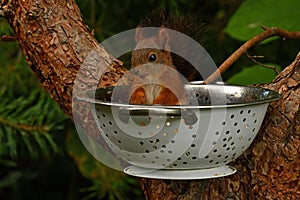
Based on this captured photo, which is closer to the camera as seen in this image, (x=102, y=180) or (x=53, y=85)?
(x=53, y=85)

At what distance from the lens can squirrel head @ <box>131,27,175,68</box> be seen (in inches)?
32.4

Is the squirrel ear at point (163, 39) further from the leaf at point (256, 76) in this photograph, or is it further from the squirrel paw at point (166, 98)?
the leaf at point (256, 76)

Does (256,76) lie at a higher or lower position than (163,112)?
lower

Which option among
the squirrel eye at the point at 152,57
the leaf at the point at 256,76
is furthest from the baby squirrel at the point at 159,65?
the leaf at the point at 256,76

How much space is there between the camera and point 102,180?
1.64 metres

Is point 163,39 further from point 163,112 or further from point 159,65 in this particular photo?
point 163,112

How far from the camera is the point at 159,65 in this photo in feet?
2.68

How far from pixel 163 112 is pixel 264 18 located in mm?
541

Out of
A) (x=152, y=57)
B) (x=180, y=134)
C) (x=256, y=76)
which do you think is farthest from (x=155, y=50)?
(x=256, y=76)

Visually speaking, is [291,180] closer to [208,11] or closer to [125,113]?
[125,113]

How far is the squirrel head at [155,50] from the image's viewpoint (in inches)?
32.4

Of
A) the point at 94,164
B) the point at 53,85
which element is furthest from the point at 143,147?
the point at 94,164

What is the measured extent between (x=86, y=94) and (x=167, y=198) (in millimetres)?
175

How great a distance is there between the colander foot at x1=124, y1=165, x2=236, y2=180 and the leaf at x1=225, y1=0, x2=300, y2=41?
1.43ft
